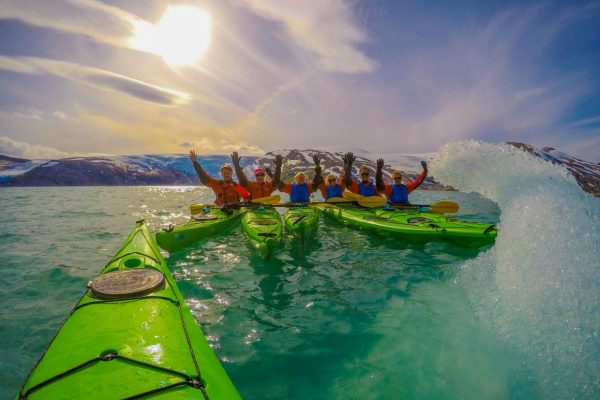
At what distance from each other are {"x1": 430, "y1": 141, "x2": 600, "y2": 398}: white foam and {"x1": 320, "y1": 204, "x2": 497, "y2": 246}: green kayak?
2684 millimetres

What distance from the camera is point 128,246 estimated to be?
5516 mm

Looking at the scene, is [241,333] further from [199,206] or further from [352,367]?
[199,206]

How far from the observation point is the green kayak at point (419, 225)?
8.06 meters

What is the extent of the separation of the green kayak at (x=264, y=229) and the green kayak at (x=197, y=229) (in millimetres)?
755

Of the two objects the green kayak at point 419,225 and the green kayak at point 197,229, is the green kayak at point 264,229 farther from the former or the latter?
the green kayak at point 419,225

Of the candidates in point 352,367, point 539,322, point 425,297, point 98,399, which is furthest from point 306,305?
point 98,399

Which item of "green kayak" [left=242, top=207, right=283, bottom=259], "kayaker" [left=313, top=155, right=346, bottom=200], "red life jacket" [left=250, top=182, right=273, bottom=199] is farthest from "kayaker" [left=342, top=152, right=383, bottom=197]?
"green kayak" [left=242, top=207, right=283, bottom=259]

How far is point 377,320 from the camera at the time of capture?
4.72 metres

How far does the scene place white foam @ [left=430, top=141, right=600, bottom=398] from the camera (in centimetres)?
292

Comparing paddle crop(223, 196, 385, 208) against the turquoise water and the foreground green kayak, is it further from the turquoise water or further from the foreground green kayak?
the foreground green kayak

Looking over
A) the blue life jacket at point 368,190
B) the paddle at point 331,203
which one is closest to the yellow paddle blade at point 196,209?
the paddle at point 331,203

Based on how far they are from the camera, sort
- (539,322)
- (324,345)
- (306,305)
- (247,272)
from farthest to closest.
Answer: (247,272), (306,305), (324,345), (539,322)

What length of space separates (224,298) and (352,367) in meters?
2.69

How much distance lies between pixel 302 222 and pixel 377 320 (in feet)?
13.6
